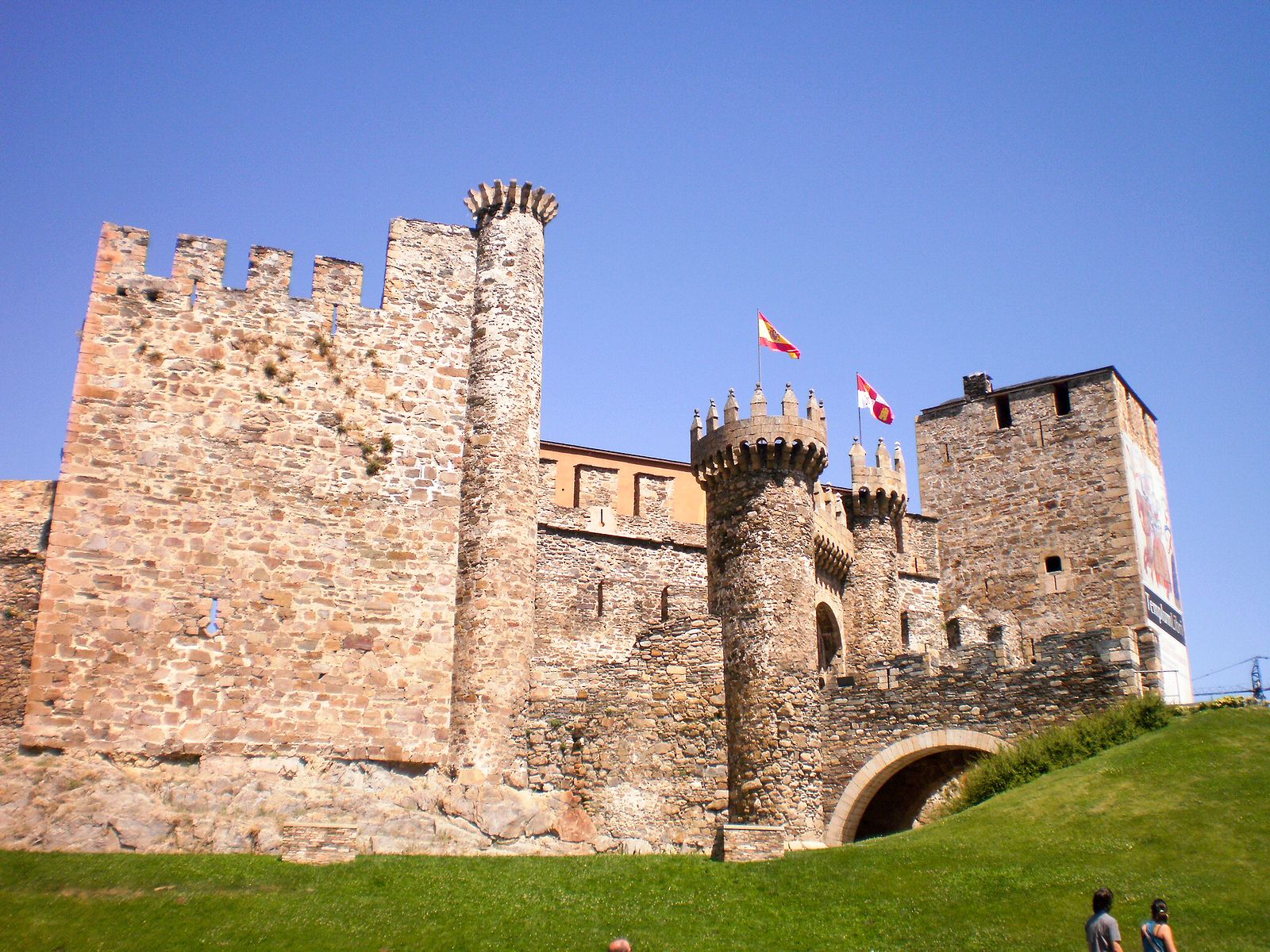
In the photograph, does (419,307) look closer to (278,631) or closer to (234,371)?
(234,371)

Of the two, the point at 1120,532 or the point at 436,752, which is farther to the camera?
the point at 1120,532

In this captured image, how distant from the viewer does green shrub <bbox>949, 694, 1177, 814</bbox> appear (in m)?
22.6

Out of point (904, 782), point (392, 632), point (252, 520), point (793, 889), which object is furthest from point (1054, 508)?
point (252, 520)

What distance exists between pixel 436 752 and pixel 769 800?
21.5ft

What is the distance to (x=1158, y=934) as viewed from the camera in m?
12.8

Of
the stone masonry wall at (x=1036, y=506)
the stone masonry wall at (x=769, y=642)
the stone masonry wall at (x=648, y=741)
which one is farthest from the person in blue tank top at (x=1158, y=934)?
the stone masonry wall at (x=1036, y=506)

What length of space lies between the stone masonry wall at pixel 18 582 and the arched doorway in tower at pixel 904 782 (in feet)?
47.5

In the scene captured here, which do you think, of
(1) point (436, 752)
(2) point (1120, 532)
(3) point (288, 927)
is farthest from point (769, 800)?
(2) point (1120, 532)

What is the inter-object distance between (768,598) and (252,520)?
10413 millimetres

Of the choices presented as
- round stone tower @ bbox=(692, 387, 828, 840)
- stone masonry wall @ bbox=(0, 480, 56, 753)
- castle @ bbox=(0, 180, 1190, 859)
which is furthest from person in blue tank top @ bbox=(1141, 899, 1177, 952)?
stone masonry wall @ bbox=(0, 480, 56, 753)

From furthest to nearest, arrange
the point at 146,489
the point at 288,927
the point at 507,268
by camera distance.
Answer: the point at 507,268 → the point at 146,489 → the point at 288,927

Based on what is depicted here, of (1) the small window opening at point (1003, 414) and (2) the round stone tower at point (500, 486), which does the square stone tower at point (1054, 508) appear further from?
(2) the round stone tower at point (500, 486)

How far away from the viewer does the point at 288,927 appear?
16250 millimetres

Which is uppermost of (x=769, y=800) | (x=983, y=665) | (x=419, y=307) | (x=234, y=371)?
(x=419, y=307)
